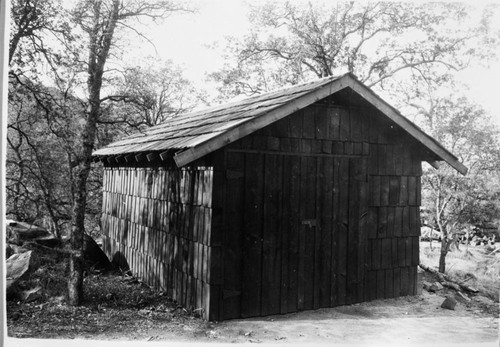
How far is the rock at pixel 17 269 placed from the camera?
6688 mm

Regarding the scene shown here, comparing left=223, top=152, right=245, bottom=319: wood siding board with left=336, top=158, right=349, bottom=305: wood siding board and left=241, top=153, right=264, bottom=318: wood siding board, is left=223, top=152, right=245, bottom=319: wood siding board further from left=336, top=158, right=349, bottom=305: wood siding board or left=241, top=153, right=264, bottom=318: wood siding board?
left=336, top=158, right=349, bottom=305: wood siding board

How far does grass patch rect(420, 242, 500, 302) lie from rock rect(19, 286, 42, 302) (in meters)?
7.56

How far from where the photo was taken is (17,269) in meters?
6.94

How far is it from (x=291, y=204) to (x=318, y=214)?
22.0 inches

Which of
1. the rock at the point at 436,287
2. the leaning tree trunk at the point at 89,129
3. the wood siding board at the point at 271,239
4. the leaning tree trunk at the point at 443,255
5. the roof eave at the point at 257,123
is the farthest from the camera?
the leaning tree trunk at the point at 443,255

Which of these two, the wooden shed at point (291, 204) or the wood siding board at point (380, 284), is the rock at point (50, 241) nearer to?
the wooden shed at point (291, 204)

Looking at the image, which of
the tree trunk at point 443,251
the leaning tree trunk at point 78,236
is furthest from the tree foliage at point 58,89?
the tree trunk at point 443,251

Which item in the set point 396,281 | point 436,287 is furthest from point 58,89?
point 436,287

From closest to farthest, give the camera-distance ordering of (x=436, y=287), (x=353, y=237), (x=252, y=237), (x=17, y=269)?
(x=252, y=237)
(x=17, y=269)
(x=353, y=237)
(x=436, y=287)

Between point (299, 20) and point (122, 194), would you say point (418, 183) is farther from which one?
point (299, 20)

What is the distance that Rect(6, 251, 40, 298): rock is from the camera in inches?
263

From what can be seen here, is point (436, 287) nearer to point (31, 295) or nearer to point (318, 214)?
point (318, 214)

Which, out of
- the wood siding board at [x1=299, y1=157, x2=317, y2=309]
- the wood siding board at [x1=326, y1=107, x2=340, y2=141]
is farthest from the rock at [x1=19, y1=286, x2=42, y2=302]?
the wood siding board at [x1=326, y1=107, x2=340, y2=141]

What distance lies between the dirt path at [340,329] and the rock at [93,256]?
409 cm
